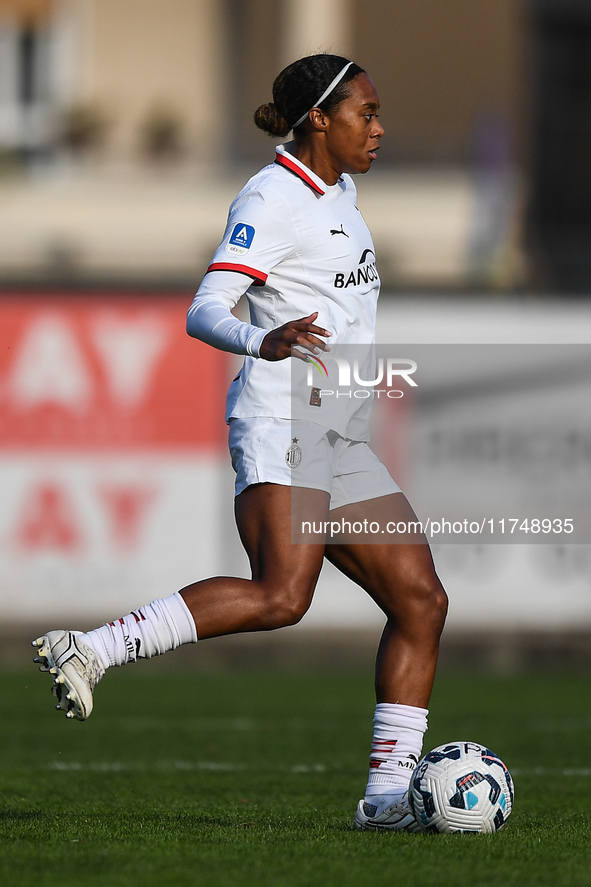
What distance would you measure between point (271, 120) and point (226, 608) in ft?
5.11

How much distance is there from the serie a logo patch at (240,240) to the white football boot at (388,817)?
1742mm

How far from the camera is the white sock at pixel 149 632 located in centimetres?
445

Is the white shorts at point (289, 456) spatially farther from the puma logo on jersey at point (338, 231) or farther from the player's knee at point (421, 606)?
the puma logo on jersey at point (338, 231)

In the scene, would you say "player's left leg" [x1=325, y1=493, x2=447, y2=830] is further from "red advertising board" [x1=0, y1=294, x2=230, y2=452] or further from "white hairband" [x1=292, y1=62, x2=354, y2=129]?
"red advertising board" [x1=0, y1=294, x2=230, y2=452]

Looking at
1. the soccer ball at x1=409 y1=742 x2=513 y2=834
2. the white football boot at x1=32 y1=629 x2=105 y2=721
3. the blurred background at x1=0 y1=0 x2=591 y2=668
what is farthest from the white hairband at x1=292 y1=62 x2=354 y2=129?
the soccer ball at x1=409 y1=742 x2=513 y2=834

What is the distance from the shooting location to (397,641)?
4906 millimetres

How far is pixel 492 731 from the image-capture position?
8.54m

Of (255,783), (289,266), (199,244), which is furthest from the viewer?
(199,244)

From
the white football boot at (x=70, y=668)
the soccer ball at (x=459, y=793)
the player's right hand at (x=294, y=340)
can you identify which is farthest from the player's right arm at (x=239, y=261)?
the soccer ball at (x=459, y=793)

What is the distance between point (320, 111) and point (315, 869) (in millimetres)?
2289

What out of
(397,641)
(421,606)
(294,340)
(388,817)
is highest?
(294,340)

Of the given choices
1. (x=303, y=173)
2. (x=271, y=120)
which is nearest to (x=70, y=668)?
(x=303, y=173)

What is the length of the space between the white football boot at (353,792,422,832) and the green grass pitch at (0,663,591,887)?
0.08 meters

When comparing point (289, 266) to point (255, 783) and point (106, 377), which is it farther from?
point (106, 377)
